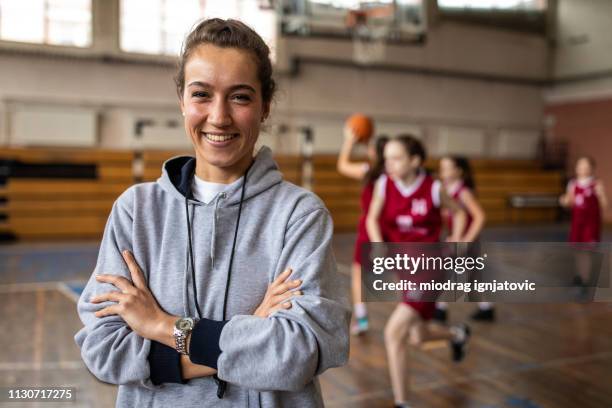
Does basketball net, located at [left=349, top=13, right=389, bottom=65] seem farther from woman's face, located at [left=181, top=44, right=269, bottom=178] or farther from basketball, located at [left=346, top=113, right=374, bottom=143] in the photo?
woman's face, located at [left=181, top=44, right=269, bottom=178]

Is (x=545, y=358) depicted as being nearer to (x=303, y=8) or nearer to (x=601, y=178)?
(x=303, y=8)

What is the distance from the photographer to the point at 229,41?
1270mm

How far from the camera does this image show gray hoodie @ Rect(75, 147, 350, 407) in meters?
1.17

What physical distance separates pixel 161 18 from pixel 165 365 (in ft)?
31.7

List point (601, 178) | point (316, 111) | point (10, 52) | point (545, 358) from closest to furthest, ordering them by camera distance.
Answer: point (545, 358)
point (10, 52)
point (316, 111)
point (601, 178)

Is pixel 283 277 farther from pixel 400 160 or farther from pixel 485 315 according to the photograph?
pixel 485 315

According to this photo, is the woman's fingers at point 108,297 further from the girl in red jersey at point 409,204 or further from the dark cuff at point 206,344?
the girl in red jersey at point 409,204

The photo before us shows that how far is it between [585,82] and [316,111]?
6.09 m

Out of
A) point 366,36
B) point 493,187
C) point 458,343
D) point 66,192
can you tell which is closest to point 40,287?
point 66,192

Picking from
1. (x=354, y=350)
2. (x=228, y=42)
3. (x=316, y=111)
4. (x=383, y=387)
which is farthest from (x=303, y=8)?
(x=228, y=42)

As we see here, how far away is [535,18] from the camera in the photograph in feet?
44.0

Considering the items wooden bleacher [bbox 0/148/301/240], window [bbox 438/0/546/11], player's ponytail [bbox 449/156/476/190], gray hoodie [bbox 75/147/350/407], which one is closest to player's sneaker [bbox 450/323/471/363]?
player's ponytail [bbox 449/156/476/190]

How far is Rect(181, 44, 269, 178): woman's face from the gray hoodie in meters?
0.10

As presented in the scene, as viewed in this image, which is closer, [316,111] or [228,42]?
[228,42]
